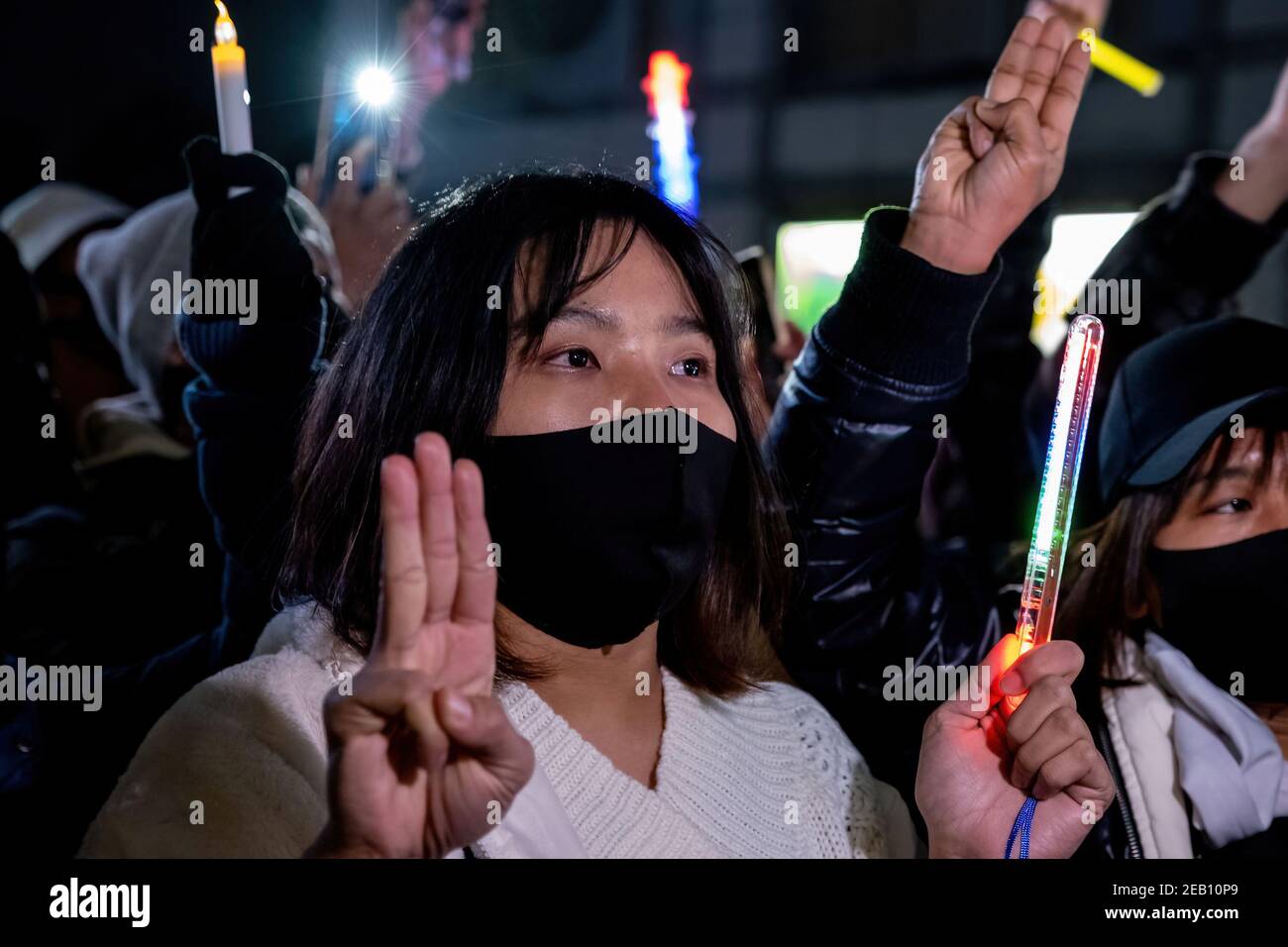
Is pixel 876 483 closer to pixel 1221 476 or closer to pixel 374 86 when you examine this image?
pixel 1221 476

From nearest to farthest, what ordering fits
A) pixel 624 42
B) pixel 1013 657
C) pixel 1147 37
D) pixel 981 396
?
1. pixel 1013 657
2. pixel 981 396
3. pixel 1147 37
4. pixel 624 42

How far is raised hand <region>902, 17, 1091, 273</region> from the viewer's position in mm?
1490

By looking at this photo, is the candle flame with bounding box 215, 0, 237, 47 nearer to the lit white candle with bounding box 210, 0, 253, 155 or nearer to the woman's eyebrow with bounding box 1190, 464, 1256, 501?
the lit white candle with bounding box 210, 0, 253, 155

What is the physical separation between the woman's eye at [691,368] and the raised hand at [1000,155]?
335 millimetres

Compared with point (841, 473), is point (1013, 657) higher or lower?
lower

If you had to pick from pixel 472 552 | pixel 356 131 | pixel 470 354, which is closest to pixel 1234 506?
pixel 470 354

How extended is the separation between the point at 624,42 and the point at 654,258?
6.87 metres

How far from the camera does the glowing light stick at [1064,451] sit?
1155 millimetres

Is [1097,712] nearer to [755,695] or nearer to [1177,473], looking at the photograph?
[1177,473]

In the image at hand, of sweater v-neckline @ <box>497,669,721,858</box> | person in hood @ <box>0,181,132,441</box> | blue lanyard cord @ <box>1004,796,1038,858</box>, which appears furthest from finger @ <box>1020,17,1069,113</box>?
person in hood @ <box>0,181,132,441</box>

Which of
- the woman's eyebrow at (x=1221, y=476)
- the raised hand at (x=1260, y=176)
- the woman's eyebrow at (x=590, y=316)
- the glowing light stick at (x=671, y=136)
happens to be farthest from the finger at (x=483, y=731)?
the raised hand at (x=1260, y=176)

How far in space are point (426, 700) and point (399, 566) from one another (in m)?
0.10

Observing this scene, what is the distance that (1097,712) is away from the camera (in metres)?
1.65

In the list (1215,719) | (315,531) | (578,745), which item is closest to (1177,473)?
(1215,719)
